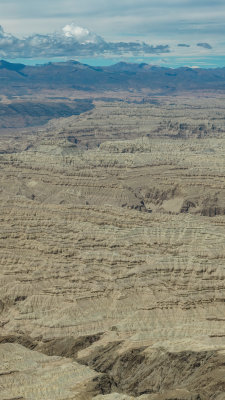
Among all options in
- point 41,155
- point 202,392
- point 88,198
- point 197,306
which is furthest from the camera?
point 41,155

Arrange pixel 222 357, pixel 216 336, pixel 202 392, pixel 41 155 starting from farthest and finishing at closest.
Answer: pixel 41 155 → pixel 216 336 → pixel 222 357 → pixel 202 392

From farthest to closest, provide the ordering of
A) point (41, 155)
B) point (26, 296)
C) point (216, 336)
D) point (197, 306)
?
point (41, 155), point (26, 296), point (197, 306), point (216, 336)

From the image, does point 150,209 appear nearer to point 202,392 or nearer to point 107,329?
point 107,329

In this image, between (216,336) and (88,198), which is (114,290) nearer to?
(216,336)

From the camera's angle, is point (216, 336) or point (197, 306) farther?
point (197, 306)

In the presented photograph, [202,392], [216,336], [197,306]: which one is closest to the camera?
[202,392]

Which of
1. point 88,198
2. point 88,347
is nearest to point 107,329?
point 88,347

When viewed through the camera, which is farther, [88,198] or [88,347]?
[88,198]

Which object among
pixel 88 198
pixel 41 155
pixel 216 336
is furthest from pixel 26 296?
pixel 41 155
